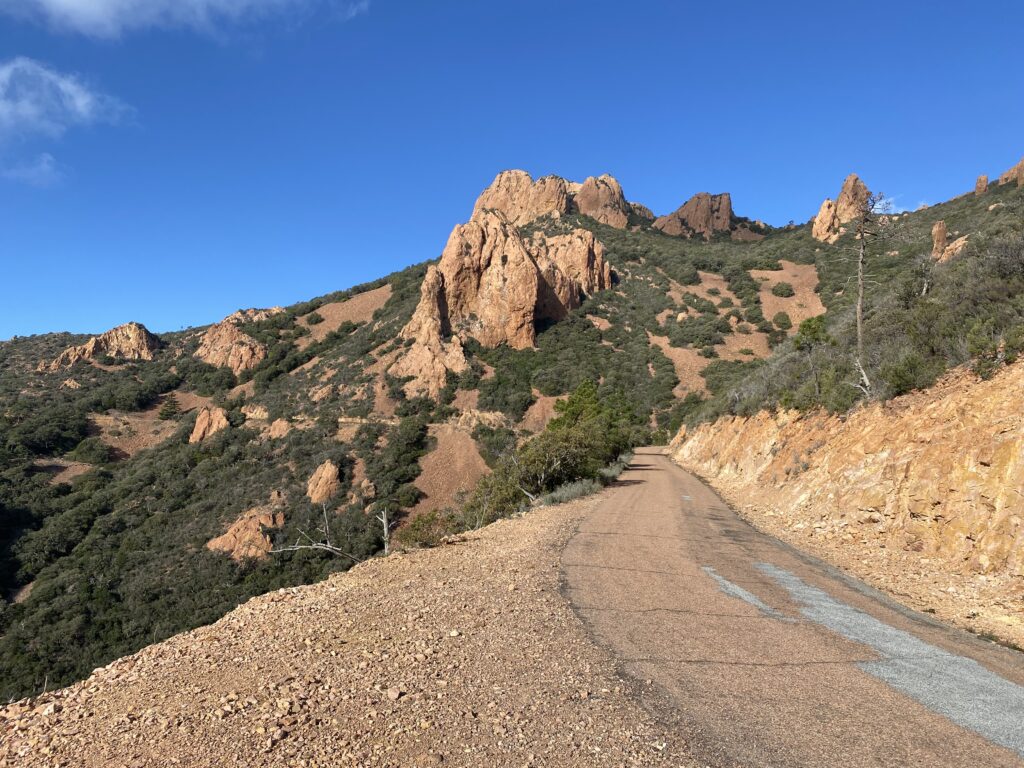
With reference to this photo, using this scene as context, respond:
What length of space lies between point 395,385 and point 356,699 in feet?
143

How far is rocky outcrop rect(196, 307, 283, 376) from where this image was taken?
188ft

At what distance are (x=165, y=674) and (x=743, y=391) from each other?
30190mm

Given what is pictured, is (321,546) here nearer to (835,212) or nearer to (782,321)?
(782,321)

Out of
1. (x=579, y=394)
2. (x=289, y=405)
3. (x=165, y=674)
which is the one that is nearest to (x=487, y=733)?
(x=165, y=674)

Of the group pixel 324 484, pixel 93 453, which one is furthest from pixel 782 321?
pixel 93 453

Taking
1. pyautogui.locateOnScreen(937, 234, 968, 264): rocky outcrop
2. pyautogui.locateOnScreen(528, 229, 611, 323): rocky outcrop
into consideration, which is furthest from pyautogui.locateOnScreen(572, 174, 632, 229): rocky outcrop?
pyautogui.locateOnScreen(937, 234, 968, 264): rocky outcrop

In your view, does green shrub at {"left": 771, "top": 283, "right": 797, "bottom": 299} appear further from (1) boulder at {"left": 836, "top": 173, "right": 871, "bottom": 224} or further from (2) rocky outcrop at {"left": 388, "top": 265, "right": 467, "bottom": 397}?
(2) rocky outcrop at {"left": 388, "top": 265, "right": 467, "bottom": 397}

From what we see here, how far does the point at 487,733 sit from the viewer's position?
398cm

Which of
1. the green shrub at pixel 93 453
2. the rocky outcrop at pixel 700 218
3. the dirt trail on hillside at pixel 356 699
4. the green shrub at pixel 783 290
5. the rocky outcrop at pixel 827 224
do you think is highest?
the rocky outcrop at pixel 700 218

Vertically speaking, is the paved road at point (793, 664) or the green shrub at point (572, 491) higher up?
the paved road at point (793, 664)

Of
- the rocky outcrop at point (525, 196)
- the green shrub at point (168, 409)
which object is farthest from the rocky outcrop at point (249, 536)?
the rocky outcrop at point (525, 196)

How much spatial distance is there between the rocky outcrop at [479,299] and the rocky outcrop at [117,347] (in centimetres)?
3678

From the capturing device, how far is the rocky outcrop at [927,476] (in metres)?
9.16

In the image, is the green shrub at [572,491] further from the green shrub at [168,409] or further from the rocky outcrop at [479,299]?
the green shrub at [168,409]
